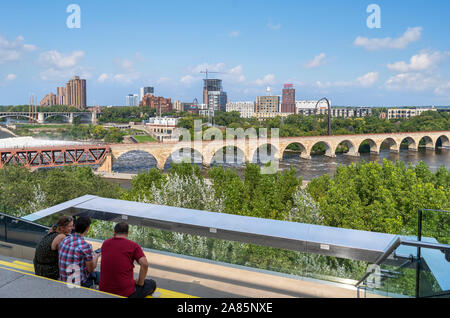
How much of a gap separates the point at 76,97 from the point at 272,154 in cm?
12779

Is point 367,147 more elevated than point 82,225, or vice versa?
point 82,225

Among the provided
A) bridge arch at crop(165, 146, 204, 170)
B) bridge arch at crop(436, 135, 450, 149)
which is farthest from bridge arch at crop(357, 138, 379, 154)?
bridge arch at crop(165, 146, 204, 170)

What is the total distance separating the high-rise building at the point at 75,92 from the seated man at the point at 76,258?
16434cm

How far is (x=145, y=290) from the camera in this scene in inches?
132

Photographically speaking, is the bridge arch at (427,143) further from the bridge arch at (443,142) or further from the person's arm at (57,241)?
the person's arm at (57,241)

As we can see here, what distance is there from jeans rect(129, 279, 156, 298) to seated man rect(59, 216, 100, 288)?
1.52 ft

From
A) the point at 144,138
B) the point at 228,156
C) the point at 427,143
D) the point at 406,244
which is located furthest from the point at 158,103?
the point at 406,244

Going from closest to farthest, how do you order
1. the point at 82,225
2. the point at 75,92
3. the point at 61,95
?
the point at 82,225
the point at 75,92
the point at 61,95

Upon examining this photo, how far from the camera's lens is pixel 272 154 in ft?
171

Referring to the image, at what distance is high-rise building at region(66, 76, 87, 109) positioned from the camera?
157500mm

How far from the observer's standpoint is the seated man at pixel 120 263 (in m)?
3.20

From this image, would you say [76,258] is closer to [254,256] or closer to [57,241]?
[57,241]

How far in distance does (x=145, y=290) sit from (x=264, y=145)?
165 ft
